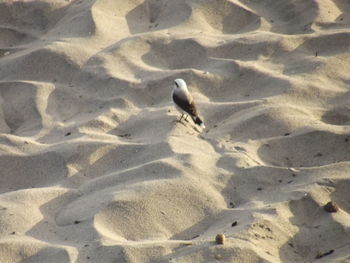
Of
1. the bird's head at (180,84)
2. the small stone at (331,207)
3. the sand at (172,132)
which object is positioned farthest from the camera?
the bird's head at (180,84)

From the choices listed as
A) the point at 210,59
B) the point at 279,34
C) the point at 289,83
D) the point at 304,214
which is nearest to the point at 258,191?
the point at 304,214

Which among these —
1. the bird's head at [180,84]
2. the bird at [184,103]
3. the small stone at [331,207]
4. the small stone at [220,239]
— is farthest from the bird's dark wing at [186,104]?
the small stone at [220,239]

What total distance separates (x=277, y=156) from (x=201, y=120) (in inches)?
25.9

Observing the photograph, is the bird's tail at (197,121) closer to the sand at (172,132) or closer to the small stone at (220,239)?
the sand at (172,132)

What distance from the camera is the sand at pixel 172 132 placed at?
3.49 metres

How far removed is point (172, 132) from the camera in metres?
4.52

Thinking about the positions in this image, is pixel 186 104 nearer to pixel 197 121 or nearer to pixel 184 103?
pixel 184 103

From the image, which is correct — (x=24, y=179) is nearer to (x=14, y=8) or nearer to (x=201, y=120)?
(x=201, y=120)

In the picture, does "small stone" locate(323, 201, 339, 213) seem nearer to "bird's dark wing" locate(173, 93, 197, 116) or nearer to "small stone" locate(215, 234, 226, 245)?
"small stone" locate(215, 234, 226, 245)

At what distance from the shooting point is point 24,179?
4.11 m

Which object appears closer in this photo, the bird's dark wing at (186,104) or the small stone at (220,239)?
the small stone at (220,239)

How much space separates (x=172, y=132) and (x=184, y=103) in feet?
0.70

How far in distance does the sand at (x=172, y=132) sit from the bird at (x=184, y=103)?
9 centimetres

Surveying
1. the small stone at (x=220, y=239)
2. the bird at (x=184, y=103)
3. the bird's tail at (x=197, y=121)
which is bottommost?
the bird's tail at (x=197, y=121)
